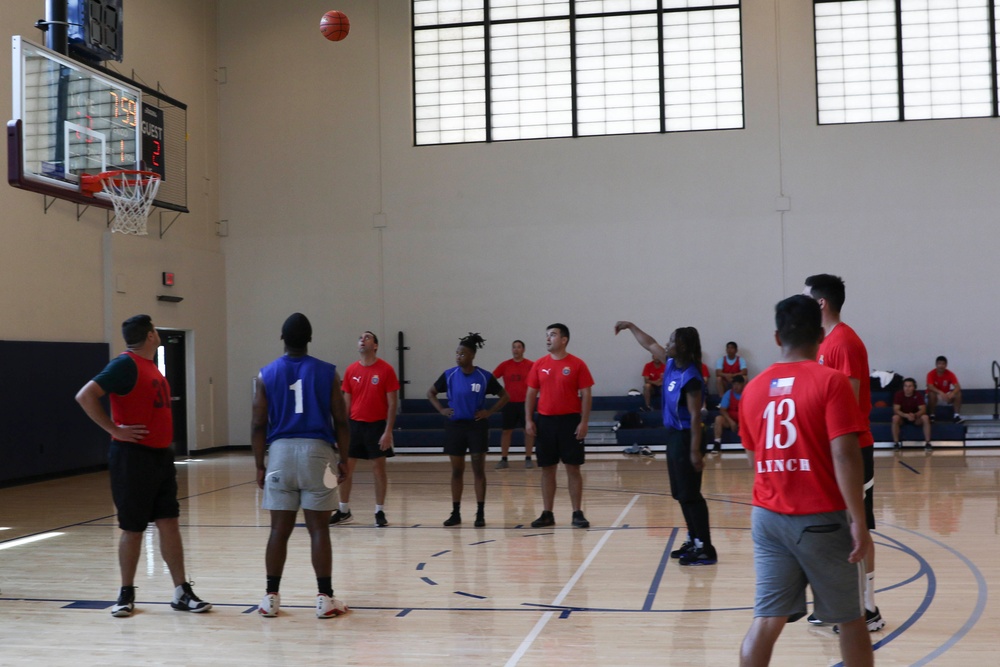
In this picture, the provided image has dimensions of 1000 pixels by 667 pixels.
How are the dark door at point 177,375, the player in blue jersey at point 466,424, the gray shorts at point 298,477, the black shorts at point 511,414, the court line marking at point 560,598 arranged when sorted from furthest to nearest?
the dark door at point 177,375 → the black shorts at point 511,414 → the player in blue jersey at point 466,424 → the gray shorts at point 298,477 → the court line marking at point 560,598

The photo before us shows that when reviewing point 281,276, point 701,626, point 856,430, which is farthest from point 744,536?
point 281,276

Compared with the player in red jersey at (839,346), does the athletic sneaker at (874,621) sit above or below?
below

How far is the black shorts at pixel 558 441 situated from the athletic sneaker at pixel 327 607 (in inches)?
121

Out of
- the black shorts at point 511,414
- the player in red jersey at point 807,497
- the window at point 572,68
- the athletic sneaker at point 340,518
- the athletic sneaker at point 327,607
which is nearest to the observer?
the player in red jersey at point 807,497

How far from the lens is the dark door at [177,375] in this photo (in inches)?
622

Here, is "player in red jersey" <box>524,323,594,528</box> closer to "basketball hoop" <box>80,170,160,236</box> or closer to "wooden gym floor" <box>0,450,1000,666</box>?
"wooden gym floor" <box>0,450,1000,666</box>

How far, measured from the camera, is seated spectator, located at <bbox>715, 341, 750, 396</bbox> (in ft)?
50.8

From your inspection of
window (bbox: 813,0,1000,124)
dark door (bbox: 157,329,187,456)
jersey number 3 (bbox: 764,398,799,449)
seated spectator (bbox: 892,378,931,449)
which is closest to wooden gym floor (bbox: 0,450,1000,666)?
jersey number 3 (bbox: 764,398,799,449)

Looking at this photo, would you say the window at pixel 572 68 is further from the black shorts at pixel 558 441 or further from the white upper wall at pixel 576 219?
the black shorts at pixel 558 441

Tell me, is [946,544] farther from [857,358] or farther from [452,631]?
[452,631]

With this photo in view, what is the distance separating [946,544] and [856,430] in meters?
4.83

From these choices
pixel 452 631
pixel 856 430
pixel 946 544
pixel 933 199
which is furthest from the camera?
pixel 933 199

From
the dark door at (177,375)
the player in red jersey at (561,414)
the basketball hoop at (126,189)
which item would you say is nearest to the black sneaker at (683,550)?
the player in red jersey at (561,414)

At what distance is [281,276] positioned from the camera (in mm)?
17359
